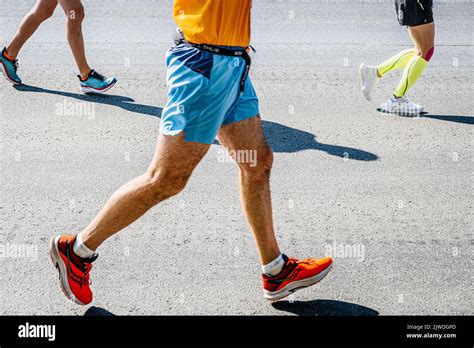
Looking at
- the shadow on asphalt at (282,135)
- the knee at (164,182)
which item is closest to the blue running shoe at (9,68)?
the shadow on asphalt at (282,135)

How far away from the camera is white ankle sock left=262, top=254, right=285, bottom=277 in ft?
14.1

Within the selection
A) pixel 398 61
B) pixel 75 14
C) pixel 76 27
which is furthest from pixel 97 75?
pixel 398 61

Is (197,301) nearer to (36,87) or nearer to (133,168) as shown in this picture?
(133,168)

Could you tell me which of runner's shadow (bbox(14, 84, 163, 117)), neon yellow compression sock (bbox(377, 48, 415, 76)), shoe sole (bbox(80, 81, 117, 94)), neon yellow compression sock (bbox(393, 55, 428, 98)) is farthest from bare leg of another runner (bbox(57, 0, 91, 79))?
neon yellow compression sock (bbox(393, 55, 428, 98))

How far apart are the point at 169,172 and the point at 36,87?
14.9 feet

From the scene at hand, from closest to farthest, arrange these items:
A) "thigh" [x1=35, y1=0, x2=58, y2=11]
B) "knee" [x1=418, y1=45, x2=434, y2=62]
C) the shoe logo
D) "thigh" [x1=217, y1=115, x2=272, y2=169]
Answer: "thigh" [x1=217, y1=115, x2=272, y2=169], the shoe logo, "knee" [x1=418, y1=45, x2=434, y2=62], "thigh" [x1=35, y1=0, x2=58, y2=11]

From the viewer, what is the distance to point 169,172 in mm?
3896

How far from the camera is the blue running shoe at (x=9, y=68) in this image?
8.02 m

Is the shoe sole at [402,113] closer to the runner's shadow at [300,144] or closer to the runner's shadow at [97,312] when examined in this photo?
the runner's shadow at [300,144]

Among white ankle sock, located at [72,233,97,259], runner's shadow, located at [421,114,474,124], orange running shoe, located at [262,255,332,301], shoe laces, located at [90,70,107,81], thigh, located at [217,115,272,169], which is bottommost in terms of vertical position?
shoe laces, located at [90,70,107,81]

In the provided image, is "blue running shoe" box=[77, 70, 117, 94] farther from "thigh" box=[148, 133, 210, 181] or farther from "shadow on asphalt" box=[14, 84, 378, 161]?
"thigh" box=[148, 133, 210, 181]

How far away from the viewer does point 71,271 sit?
13.6ft

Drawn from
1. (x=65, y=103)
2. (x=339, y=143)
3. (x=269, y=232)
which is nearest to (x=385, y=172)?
(x=339, y=143)

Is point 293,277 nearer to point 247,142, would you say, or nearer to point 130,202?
point 247,142
